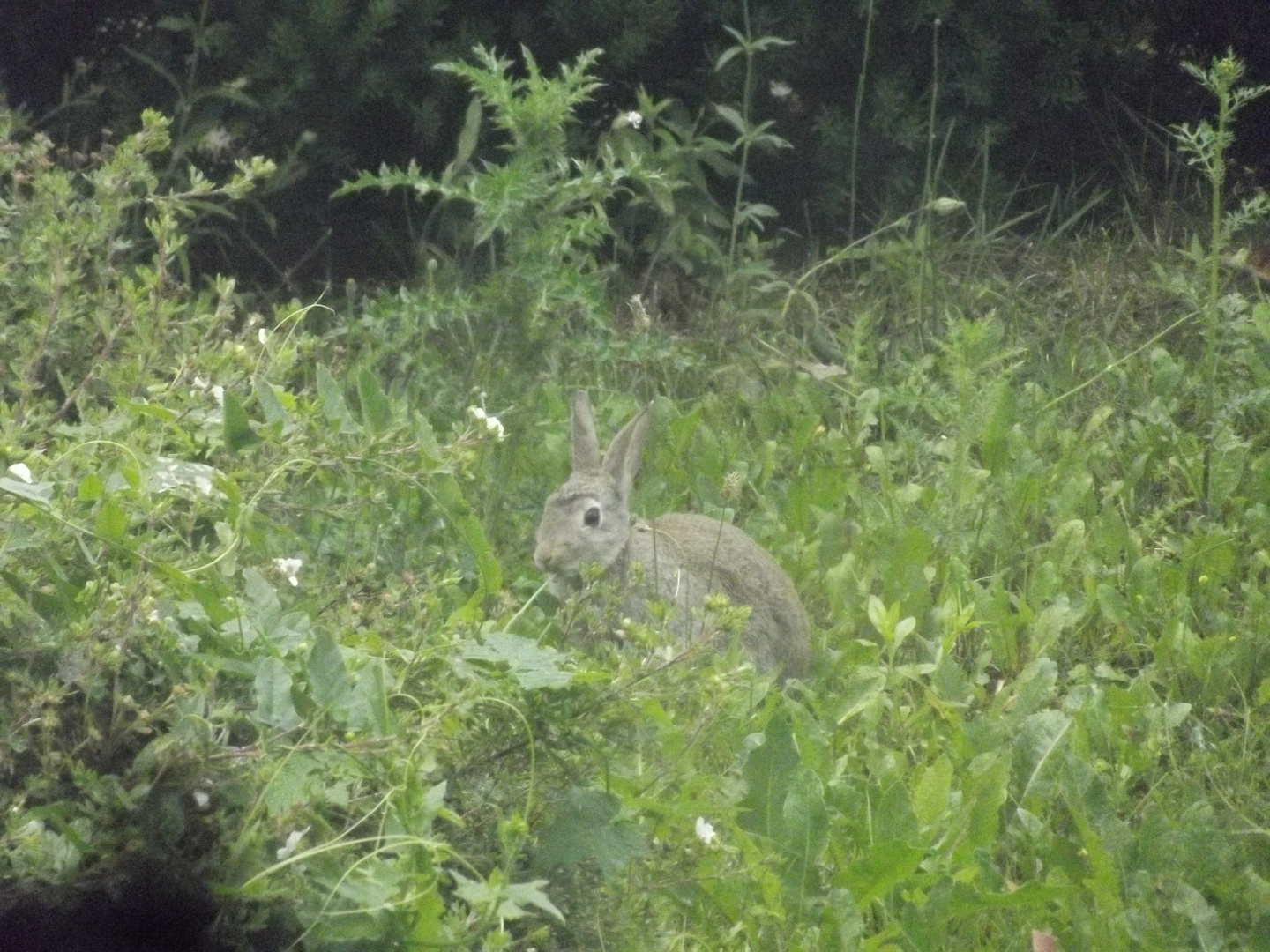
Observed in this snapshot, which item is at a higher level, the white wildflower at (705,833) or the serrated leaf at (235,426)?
the serrated leaf at (235,426)

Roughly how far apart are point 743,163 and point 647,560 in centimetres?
177

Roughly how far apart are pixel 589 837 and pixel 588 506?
212 centimetres

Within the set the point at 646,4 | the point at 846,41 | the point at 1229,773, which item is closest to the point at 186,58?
the point at 646,4

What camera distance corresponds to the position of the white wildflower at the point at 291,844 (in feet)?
7.22

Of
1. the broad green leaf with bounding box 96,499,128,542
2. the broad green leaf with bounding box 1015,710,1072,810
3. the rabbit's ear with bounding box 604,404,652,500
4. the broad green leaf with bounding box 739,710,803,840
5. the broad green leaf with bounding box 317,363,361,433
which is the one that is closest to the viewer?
the broad green leaf with bounding box 96,499,128,542

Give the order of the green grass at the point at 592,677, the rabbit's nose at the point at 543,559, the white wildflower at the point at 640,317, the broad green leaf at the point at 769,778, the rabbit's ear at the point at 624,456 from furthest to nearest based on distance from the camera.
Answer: the white wildflower at the point at 640,317 < the rabbit's ear at the point at 624,456 < the rabbit's nose at the point at 543,559 < the broad green leaf at the point at 769,778 < the green grass at the point at 592,677

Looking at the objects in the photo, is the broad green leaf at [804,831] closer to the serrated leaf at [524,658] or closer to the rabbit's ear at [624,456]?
the serrated leaf at [524,658]

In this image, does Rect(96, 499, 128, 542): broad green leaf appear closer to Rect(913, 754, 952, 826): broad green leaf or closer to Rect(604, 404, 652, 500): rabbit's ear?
Rect(913, 754, 952, 826): broad green leaf

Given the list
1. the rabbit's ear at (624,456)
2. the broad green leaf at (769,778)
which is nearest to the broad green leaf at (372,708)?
the broad green leaf at (769,778)

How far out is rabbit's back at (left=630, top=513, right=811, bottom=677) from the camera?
166 inches

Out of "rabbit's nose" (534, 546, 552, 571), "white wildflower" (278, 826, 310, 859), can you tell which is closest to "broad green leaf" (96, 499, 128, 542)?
"white wildflower" (278, 826, 310, 859)

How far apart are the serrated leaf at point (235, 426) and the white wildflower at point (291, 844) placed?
64cm

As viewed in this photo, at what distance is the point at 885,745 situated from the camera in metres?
3.58

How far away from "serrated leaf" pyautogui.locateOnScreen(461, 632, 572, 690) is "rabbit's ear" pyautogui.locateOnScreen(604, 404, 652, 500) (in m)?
2.13
